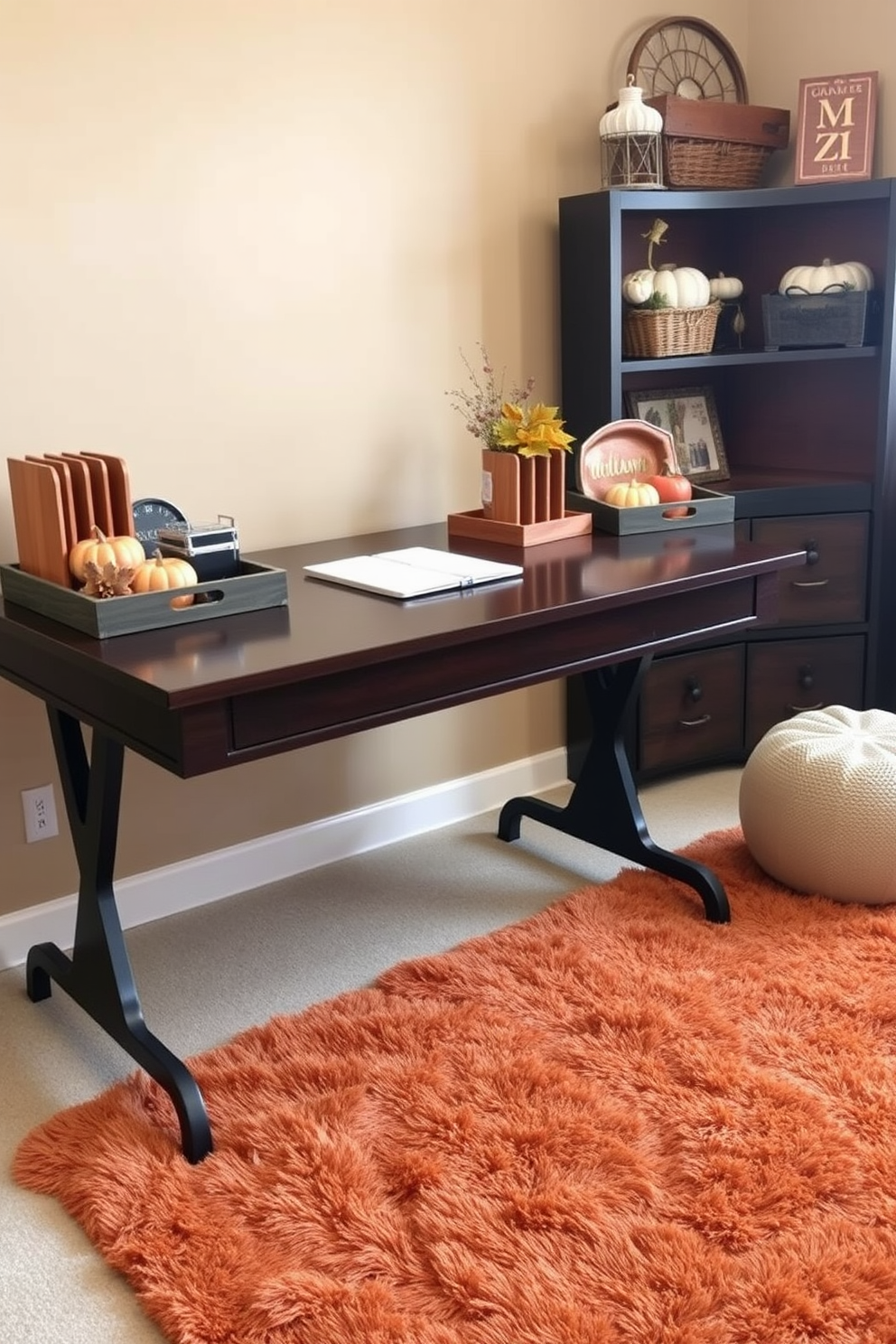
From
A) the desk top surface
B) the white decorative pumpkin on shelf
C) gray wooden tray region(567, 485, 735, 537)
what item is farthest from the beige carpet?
A: the white decorative pumpkin on shelf

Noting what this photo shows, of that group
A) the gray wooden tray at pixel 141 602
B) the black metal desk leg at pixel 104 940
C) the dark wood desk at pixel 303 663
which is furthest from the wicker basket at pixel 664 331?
the black metal desk leg at pixel 104 940

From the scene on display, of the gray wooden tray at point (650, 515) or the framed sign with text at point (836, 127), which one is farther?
the framed sign with text at point (836, 127)

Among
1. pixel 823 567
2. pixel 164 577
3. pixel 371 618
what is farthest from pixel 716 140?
pixel 164 577

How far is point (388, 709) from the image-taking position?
179 centimetres

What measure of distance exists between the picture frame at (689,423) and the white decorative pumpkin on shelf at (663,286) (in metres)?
0.28

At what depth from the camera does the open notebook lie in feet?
6.59

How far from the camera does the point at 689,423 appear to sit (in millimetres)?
3213

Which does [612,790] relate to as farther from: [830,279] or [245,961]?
[830,279]

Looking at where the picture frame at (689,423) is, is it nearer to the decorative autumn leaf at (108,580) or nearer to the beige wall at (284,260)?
the beige wall at (284,260)

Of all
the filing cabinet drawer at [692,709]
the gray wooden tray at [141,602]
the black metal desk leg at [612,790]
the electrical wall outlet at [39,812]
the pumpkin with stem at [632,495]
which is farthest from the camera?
the filing cabinet drawer at [692,709]

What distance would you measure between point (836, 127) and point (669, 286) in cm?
58

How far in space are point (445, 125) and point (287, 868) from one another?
162 centimetres

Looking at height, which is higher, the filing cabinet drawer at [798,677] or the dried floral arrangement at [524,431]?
the dried floral arrangement at [524,431]

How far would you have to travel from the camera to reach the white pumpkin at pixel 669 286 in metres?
2.85
